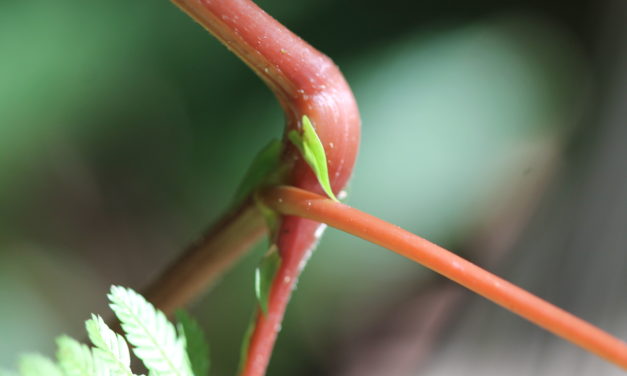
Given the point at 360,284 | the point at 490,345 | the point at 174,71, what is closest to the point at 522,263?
the point at 490,345

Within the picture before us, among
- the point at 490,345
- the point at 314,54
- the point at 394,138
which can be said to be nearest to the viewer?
the point at 314,54

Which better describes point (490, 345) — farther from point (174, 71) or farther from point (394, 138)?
point (174, 71)

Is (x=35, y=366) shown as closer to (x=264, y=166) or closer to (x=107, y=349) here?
(x=107, y=349)

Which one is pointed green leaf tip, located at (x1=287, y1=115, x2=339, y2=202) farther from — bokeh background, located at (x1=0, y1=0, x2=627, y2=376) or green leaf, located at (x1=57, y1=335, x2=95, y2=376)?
bokeh background, located at (x1=0, y1=0, x2=627, y2=376)

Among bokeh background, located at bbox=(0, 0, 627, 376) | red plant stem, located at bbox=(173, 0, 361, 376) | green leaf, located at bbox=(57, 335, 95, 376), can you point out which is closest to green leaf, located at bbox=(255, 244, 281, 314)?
red plant stem, located at bbox=(173, 0, 361, 376)

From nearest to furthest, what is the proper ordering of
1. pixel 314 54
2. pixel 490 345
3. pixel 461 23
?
pixel 314 54 < pixel 490 345 < pixel 461 23

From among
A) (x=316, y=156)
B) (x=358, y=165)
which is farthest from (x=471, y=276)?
(x=358, y=165)

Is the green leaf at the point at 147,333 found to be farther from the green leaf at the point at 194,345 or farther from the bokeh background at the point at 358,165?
the bokeh background at the point at 358,165
